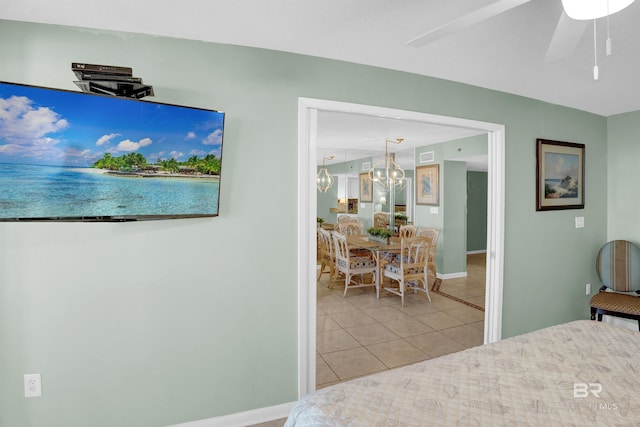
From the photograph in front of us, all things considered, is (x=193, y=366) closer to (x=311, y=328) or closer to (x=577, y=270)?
(x=311, y=328)

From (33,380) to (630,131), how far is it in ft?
17.1

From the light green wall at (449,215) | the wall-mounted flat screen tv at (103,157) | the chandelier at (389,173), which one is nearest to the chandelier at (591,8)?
the wall-mounted flat screen tv at (103,157)

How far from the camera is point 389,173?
6699 mm

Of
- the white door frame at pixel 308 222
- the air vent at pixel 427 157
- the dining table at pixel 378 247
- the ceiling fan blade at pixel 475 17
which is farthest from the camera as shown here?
the air vent at pixel 427 157

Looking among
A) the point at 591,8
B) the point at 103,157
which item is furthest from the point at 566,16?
the point at 103,157

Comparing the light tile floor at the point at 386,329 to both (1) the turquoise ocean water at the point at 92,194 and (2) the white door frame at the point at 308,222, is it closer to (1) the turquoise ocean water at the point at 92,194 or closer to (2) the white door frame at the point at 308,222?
(2) the white door frame at the point at 308,222

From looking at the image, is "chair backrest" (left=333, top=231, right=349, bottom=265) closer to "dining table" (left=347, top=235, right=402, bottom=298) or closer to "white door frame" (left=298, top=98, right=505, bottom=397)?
"dining table" (left=347, top=235, right=402, bottom=298)

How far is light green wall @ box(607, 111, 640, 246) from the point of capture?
3.30 meters

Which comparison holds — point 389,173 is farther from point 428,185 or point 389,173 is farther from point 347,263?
point 347,263

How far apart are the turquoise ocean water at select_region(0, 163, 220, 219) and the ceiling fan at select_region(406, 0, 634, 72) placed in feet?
4.55

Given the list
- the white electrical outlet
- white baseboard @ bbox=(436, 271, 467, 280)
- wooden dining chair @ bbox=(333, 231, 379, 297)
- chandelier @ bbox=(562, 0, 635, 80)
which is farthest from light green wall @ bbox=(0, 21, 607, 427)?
white baseboard @ bbox=(436, 271, 467, 280)

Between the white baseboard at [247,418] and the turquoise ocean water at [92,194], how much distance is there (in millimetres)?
1264

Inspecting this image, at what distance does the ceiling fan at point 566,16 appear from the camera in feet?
3.53

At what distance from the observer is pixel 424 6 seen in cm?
158
